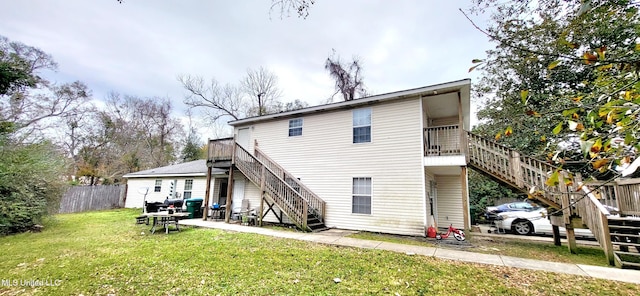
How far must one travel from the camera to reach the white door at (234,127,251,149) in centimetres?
1373

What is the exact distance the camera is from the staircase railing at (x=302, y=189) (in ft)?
36.0

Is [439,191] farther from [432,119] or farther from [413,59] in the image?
[413,59]

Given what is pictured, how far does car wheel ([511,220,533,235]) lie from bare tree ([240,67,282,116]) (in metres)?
20.6

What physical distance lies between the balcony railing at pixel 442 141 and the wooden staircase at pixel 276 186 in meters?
4.80

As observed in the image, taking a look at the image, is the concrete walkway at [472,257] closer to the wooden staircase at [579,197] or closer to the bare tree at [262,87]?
the wooden staircase at [579,197]

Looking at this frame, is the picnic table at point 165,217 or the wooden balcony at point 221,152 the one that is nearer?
the picnic table at point 165,217

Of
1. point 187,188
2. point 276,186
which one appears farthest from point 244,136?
point 187,188

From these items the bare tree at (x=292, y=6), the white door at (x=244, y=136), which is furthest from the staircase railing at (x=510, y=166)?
the white door at (x=244, y=136)

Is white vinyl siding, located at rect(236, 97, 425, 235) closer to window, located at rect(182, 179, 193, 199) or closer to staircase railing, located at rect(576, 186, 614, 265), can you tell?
staircase railing, located at rect(576, 186, 614, 265)

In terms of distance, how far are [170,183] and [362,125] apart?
46.4 ft

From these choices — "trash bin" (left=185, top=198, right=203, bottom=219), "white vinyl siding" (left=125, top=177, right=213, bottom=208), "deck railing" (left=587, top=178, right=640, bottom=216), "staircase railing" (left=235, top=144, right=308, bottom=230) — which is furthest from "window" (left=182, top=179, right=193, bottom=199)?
"deck railing" (left=587, top=178, right=640, bottom=216)

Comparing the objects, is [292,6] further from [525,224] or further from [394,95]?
[525,224]

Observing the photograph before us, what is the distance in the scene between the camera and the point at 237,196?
44.0ft

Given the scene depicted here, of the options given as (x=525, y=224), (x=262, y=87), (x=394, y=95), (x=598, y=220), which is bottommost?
(x=525, y=224)
